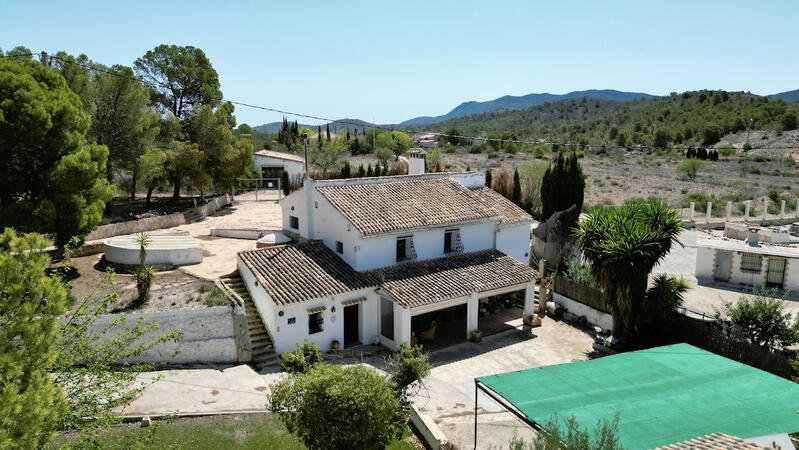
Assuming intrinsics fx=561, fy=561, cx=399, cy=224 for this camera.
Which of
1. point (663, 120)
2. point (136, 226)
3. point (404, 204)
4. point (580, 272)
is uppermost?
point (663, 120)

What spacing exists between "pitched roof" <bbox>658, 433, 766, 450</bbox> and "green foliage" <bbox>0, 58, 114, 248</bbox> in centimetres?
2359

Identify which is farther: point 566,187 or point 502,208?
point 566,187

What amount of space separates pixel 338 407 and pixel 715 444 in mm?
7618

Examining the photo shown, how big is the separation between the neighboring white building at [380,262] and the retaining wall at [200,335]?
1364 mm

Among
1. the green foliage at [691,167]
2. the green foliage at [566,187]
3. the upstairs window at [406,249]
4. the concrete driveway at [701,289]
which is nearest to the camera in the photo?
the upstairs window at [406,249]

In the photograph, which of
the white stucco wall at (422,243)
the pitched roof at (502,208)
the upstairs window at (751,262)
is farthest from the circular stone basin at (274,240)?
the upstairs window at (751,262)

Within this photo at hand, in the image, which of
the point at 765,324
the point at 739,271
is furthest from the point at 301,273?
the point at 739,271

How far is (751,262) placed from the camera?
29562 mm

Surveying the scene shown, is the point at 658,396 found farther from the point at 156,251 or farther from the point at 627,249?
the point at 156,251

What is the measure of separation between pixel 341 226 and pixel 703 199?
4197 centimetres

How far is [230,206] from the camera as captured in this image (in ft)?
150

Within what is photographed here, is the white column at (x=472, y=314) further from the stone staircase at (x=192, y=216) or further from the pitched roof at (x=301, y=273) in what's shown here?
the stone staircase at (x=192, y=216)

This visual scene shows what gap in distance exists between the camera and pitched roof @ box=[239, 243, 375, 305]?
21.5 metres

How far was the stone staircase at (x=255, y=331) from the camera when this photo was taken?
21.0 metres
